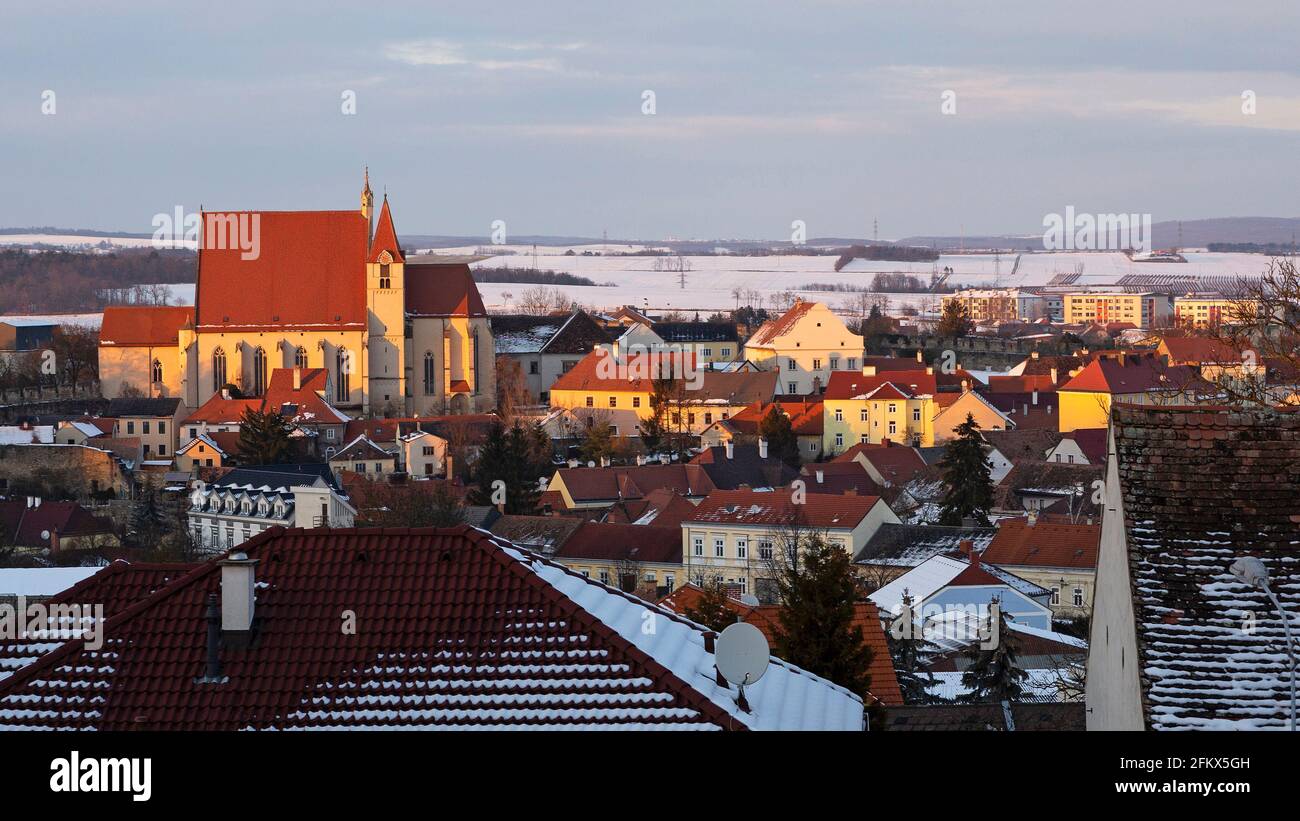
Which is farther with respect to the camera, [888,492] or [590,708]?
[888,492]

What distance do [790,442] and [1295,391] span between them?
58829 mm

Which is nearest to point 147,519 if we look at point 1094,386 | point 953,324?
point 1094,386

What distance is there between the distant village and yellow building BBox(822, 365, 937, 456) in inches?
5.0

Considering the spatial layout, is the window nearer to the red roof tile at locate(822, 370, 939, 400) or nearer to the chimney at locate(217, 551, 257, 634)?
the red roof tile at locate(822, 370, 939, 400)

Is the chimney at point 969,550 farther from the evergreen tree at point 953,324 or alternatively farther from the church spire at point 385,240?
the evergreen tree at point 953,324

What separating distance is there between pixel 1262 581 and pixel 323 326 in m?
79.4

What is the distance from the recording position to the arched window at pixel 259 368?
8601 cm

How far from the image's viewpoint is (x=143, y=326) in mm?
88250

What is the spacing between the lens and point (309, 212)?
3526 inches

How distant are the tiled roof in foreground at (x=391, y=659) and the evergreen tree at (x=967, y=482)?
4183 cm

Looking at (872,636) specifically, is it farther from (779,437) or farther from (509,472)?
(779,437)

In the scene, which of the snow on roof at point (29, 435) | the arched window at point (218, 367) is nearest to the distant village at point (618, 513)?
the arched window at point (218, 367)
